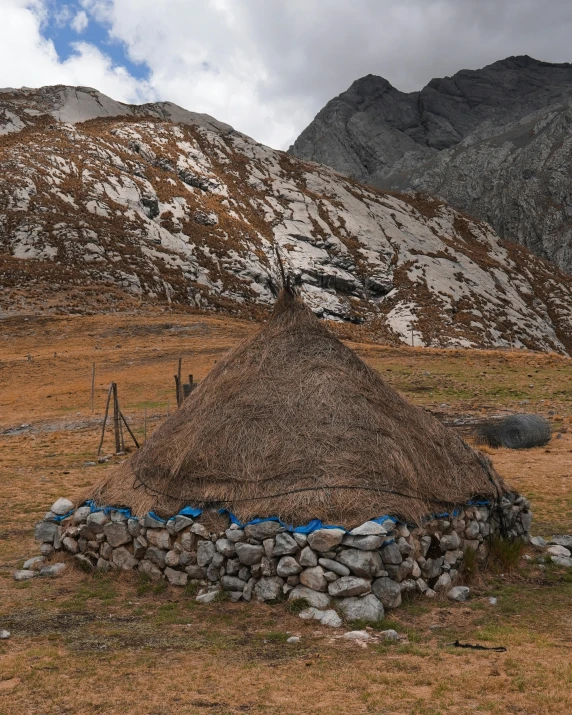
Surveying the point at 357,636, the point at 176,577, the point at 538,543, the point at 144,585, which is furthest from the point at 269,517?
the point at 538,543

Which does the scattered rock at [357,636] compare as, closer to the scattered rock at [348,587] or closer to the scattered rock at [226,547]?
the scattered rock at [348,587]

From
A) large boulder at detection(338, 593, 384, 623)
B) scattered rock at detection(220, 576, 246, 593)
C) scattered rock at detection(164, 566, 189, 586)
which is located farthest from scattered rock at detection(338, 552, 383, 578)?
scattered rock at detection(164, 566, 189, 586)

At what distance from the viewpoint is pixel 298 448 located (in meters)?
10.4

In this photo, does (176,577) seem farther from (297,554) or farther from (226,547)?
(297,554)

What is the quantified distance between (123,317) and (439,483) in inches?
1883

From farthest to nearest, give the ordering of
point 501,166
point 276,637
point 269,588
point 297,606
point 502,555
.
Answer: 1. point 501,166
2. point 502,555
3. point 269,588
4. point 297,606
5. point 276,637

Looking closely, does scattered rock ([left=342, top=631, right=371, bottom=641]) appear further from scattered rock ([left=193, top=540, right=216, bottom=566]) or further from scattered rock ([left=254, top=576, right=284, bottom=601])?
scattered rock ([left=193, top=540, right=216, bottom=566])

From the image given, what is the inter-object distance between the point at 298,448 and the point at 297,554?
1867mm

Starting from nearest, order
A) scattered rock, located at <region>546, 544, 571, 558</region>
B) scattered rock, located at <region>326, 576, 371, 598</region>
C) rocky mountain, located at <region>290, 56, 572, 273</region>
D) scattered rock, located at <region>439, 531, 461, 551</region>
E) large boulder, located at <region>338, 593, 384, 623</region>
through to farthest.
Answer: large boulder, located at <region>338, 593, 384, 623</region>, scattered rock, located at <region>326, 576, 371, 598</region>, scattered rock, located at <region>439, 531, 461, 551</region>, scattered rock, located at <region>546, 544, 571, 558</region>, rocky mountain, located at <region>290, 56, 572, 273</region>

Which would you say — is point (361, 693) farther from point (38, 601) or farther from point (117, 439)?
point (117, 439)

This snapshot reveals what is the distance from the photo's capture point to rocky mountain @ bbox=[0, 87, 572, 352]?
66.6m

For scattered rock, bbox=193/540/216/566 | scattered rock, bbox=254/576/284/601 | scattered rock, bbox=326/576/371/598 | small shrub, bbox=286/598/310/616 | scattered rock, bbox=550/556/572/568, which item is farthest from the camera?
scattered rock, bbox=550/556/572/568

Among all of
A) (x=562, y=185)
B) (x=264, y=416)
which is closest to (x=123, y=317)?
(x=264, y=416)

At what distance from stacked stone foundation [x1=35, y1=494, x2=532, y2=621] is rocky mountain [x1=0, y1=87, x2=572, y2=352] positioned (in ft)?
162
